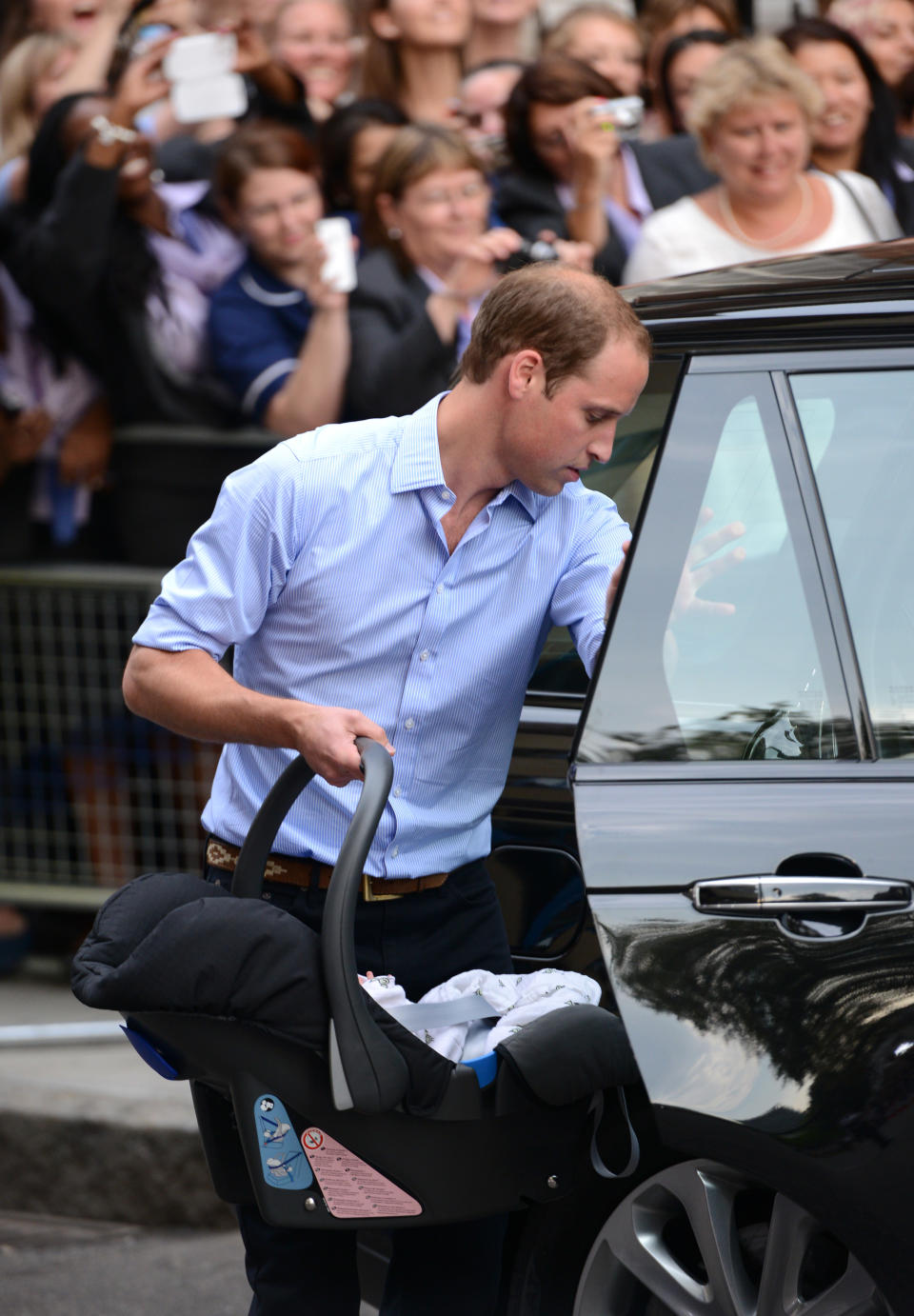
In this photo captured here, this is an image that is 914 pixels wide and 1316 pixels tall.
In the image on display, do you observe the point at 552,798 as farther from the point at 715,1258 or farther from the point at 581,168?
the point at 581,168

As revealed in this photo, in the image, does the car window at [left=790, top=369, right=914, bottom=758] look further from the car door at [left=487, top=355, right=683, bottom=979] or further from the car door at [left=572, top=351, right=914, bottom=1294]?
the car door at [left=487, top=355, right=683, bottom=979]

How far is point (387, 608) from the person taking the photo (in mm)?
2293

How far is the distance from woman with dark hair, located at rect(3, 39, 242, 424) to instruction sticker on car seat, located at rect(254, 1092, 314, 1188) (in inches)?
109

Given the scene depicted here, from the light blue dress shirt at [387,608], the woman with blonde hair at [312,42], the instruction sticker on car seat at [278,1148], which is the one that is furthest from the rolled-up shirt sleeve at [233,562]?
the woman with blonde hair at [312,42]

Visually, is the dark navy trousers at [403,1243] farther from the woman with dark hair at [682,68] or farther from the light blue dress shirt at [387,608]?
the woman with dark hair at [682,68]

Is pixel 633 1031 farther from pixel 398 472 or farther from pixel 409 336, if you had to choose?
pixel 409 336

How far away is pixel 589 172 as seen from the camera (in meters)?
4.62

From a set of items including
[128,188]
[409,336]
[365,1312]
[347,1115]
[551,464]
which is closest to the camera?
[347,1115]

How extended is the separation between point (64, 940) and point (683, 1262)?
2.91 metres

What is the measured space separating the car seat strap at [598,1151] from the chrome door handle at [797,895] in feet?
0.88

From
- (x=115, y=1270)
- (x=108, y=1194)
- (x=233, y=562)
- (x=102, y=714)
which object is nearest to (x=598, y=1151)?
(x=233, y=562)

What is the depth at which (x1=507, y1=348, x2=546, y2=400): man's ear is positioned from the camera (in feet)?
7.18

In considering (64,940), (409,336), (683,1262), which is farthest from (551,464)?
(64,940)

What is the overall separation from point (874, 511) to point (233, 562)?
802 mm
